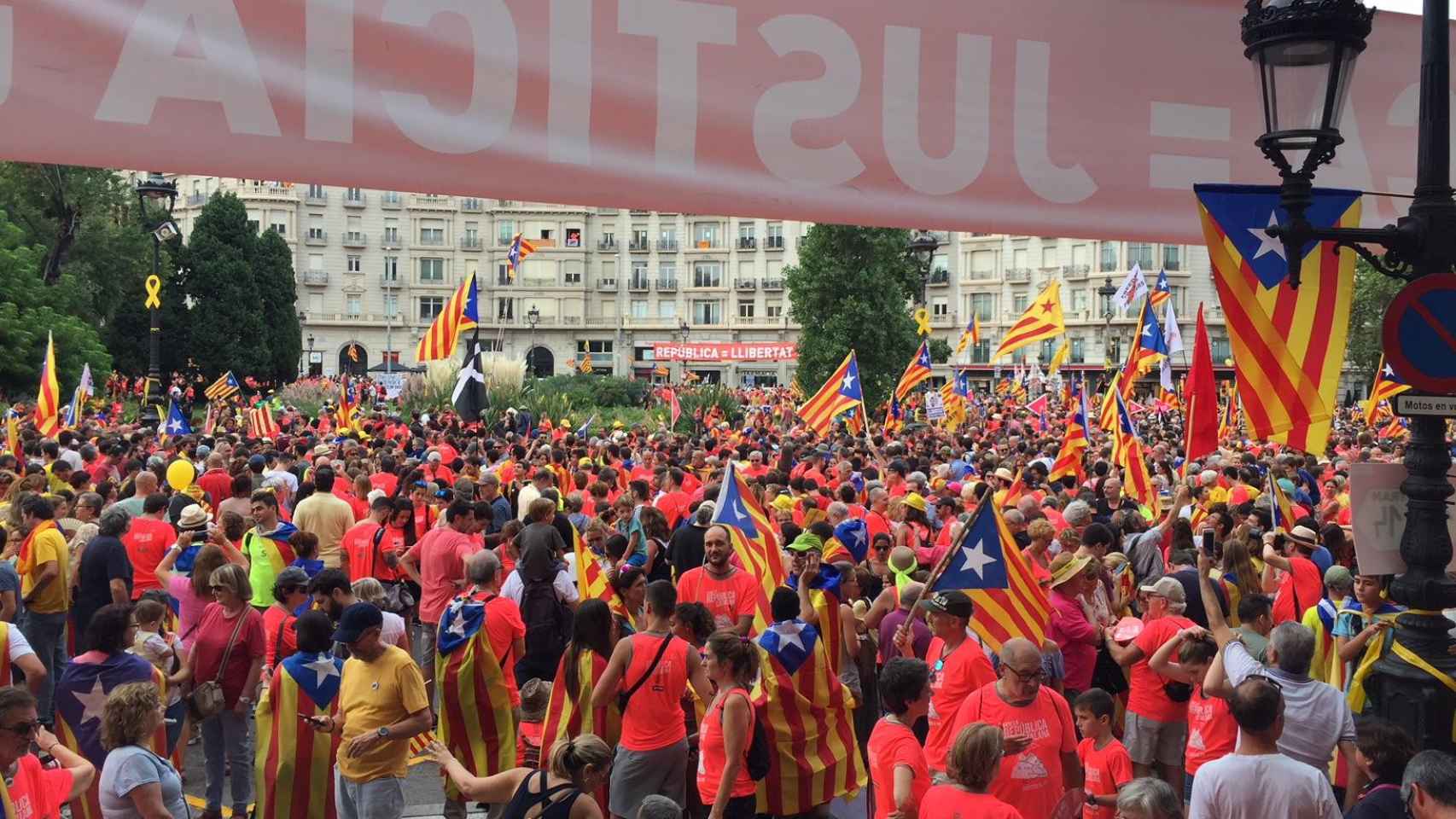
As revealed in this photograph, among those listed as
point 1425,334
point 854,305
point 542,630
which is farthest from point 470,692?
point 854,305

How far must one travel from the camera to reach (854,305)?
45125 mm

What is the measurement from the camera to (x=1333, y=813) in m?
4.32

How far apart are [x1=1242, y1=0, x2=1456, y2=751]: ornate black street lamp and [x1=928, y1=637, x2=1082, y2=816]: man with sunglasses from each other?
4.00ft

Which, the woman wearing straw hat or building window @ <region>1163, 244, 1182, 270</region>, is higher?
building window @ <region>1163, 244, 1182, 270</region>

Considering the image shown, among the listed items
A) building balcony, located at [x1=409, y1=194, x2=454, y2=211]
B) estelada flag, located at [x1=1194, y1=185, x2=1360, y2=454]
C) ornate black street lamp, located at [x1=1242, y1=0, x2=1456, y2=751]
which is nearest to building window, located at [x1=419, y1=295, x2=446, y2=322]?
building balcony, located at [x1=409, y1=194, x2=454, y2=211]

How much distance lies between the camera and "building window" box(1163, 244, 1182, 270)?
72312 mm

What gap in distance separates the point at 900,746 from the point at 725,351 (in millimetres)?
79578

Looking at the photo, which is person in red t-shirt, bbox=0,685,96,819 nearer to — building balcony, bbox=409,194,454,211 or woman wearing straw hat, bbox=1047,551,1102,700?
woman wearing straw hat, bbox=1047,551,1102,700

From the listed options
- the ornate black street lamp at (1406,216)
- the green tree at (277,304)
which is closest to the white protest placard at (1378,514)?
the ornate black street lamp at (1406,216)

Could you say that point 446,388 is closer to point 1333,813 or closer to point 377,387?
point 377,387

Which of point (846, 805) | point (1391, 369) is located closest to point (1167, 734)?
point (846, 805)

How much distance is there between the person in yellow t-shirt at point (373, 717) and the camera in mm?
5805

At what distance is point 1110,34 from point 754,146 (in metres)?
1.11

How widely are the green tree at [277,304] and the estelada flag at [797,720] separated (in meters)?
59.7
